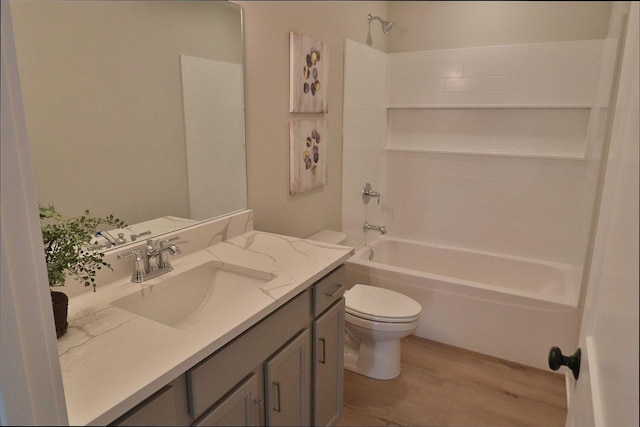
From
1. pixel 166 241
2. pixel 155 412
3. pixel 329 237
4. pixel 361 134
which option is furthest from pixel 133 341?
pixel 361 134

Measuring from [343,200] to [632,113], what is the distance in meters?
2.25

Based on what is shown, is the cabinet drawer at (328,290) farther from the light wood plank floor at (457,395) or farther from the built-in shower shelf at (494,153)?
the built-in shower shelf at (494,153)

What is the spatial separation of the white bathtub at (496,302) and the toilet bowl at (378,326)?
0.35 metres

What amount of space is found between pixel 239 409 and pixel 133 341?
380mm

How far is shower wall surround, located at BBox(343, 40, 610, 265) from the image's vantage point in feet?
9.11

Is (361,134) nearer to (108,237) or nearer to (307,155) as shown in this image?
(307,155)

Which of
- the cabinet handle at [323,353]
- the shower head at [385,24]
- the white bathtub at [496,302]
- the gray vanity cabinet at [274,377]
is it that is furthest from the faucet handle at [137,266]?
the shower head at [385,24]

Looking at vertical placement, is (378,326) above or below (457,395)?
above

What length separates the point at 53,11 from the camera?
3.98 feet

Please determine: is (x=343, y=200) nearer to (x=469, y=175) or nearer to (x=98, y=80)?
(x=469, y=175)

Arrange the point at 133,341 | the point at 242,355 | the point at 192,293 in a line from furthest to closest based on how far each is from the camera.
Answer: the point at 192,293
the point at 242,355
the point at 133,341

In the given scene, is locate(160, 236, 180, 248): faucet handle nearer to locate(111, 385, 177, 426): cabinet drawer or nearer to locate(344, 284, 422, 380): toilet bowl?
locate(111, 385, 177, 426): cabinet drawer

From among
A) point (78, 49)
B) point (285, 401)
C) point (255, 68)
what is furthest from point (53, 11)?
point (285, 401)

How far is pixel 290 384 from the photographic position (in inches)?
57.5
